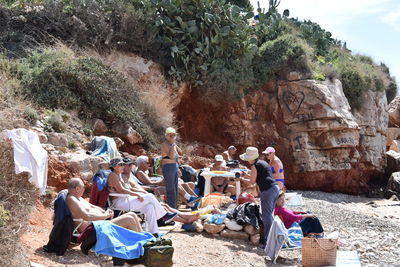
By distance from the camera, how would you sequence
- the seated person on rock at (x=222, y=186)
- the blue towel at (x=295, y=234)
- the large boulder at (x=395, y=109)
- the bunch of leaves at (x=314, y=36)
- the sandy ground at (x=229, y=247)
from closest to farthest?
the sandy ground at (x=229, y=247), the blue towel at (x=295, y=234), the seated person on rock at (x=222, y=186), the bunch of leaves at (x=314, y=36), the large boulder at (x=395, y=109)

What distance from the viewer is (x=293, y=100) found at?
18.4m

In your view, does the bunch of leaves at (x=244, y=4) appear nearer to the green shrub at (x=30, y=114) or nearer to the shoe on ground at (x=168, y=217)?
the green shrub at (x=30, y=114)

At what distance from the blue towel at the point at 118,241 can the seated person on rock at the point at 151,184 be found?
11.6 feet

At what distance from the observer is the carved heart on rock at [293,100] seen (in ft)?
60.1

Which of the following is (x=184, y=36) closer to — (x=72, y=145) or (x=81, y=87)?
(x=81, y=87)

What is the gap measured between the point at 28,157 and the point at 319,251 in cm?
427

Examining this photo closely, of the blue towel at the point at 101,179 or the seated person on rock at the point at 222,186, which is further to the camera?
the seated person on rock at the point at 222,186

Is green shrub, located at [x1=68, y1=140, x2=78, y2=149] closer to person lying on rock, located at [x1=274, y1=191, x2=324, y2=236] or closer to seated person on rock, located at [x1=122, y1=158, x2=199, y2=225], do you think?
seated person on rock, located at [x1=122, y1=158, x2=199, y2=225]

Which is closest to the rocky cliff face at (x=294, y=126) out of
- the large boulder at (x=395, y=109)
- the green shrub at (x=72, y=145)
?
the green shrub at (x=72, y=145)

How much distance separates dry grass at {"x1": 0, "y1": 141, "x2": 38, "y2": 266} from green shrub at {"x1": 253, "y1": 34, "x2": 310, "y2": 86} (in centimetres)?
1283

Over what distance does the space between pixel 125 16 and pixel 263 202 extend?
10.0 meters

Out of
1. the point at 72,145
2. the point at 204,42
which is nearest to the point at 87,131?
the point at 72,145

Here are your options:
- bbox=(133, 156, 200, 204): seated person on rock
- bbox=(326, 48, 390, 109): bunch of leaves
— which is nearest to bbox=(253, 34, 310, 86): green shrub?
bbox=(326, 48, 390, 109): bunch of leaves

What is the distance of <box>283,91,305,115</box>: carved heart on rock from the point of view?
1831 centimetres
